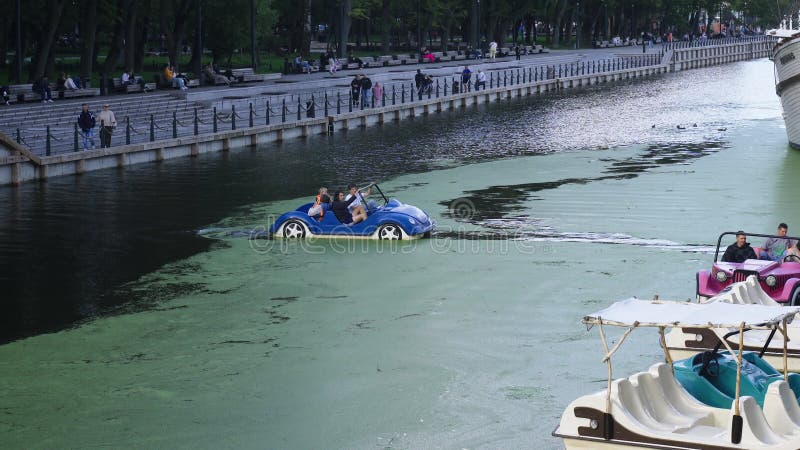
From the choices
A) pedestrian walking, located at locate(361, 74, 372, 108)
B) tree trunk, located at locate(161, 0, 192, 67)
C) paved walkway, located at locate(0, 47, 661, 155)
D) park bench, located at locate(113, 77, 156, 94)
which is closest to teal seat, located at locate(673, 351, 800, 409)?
paved walkway, located at locate(0, 47, 661, 155)

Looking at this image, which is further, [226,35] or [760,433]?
[226,35]

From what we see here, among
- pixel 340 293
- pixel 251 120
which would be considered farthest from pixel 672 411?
pixel 251 120

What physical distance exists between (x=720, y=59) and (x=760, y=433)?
11997 cm

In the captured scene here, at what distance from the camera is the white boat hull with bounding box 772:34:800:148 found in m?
44.0

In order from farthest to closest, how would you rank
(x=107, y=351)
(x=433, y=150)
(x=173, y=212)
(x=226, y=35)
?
(x=226, y=35) < (x=433, y=150) < (x=173, y=212) < (x=107, y=351)

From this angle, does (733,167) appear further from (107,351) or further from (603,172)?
(107,351)

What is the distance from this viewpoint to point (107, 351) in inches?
710

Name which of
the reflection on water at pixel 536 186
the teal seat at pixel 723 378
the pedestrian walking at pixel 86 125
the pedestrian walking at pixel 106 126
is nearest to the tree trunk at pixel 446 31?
the reflection on water at pixel 536 186

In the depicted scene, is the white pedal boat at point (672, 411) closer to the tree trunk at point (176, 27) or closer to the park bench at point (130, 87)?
the park bench at point (130, 87)

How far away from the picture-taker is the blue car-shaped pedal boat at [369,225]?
2589cm

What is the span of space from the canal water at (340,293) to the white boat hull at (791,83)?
106 inches

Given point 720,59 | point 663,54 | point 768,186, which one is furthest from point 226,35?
point 720,59

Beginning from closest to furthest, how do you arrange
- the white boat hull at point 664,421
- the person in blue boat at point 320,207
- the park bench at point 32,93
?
the white boat hull at point 664,421 < the person in blue boat at point 320,207 < the park bench at point 32,93

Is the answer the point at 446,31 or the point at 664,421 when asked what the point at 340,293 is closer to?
the point at 664,421
